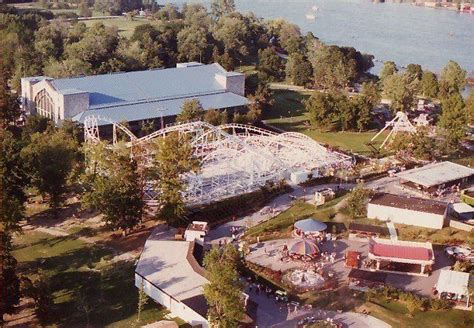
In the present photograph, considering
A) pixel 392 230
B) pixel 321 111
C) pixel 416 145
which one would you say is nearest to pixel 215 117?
pixel 321 111

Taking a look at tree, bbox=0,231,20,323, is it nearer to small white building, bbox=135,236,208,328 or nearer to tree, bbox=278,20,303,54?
small white building, bbox=135,236,208,328

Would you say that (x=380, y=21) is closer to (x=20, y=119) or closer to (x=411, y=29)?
(x=411, y=29)

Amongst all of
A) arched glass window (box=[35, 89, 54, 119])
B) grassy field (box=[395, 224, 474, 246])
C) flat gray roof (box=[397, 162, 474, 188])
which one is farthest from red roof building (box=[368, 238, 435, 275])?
arched glass window (box=[35, 89, 54, 119])

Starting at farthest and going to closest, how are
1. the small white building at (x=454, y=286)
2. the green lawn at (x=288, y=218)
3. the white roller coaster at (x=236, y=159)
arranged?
the white roller coaster at (x=236, y=159), the green lawn at (x=288, y=218), the small white building at (x=454, y=286)

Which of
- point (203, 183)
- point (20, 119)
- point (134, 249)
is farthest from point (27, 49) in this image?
point (134, 249)

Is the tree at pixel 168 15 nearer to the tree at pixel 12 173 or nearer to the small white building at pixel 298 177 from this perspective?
the small white building at pixel 298 177

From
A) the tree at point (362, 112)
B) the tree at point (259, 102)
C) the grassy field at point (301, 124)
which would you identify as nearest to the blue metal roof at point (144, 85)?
the tree at point (259, 102)
